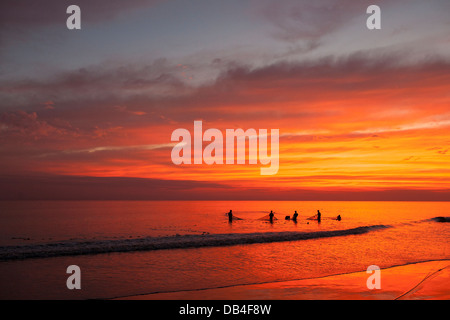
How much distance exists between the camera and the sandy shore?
12216 mm

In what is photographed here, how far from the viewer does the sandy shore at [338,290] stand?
12.2 meters

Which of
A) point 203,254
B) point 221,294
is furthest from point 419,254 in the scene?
point 221,294

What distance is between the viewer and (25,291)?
Result: 12891 mm

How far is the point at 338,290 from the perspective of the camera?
13.3 m

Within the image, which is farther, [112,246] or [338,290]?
[112,246]

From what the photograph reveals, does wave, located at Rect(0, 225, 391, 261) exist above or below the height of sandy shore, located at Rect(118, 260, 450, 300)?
below

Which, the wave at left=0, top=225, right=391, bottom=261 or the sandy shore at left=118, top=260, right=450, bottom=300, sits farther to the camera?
the wave at left=0, top=225, right=391, bottom=261

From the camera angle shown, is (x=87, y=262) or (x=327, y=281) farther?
(x=87, y=262)

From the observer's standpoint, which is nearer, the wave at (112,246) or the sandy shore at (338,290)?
the sandy shore at (338,290)

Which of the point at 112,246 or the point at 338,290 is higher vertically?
the point at 338,290
